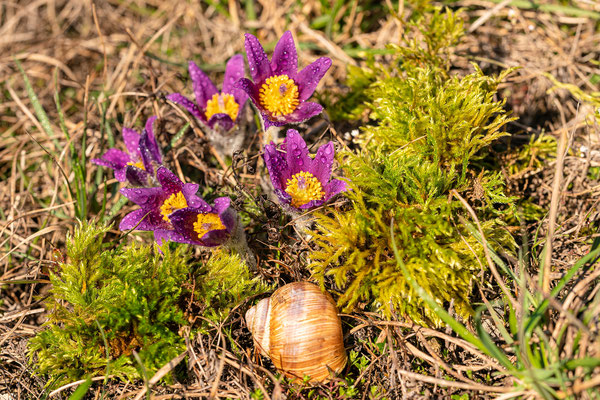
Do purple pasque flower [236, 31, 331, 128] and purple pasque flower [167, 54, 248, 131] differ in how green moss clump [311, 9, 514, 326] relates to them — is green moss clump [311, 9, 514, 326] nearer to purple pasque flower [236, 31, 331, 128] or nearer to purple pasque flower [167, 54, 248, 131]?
purple pasque flower [236, 31, 331, 128]

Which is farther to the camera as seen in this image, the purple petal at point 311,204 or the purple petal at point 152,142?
the purple petal at point 152,142

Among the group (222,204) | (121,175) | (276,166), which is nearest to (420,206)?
(276,166)

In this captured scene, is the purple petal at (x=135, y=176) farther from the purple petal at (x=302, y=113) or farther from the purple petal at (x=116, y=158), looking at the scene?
the purple petal at (x=302, y=113)

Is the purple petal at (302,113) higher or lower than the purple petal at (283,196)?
higher

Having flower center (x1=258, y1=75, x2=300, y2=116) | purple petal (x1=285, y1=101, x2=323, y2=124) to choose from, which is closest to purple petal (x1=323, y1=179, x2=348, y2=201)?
purple petal (x1=285, y1=101, x2=323, y2=124)

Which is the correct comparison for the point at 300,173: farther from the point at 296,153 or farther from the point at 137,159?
the point at 137,159

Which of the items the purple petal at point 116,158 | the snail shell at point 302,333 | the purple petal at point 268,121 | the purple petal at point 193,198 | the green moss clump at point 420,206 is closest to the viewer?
the snail shell at point 302,333

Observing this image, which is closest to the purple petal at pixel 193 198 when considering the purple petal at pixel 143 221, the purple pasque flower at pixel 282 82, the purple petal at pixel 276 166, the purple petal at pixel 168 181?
the purple petal at pixel 168 181
